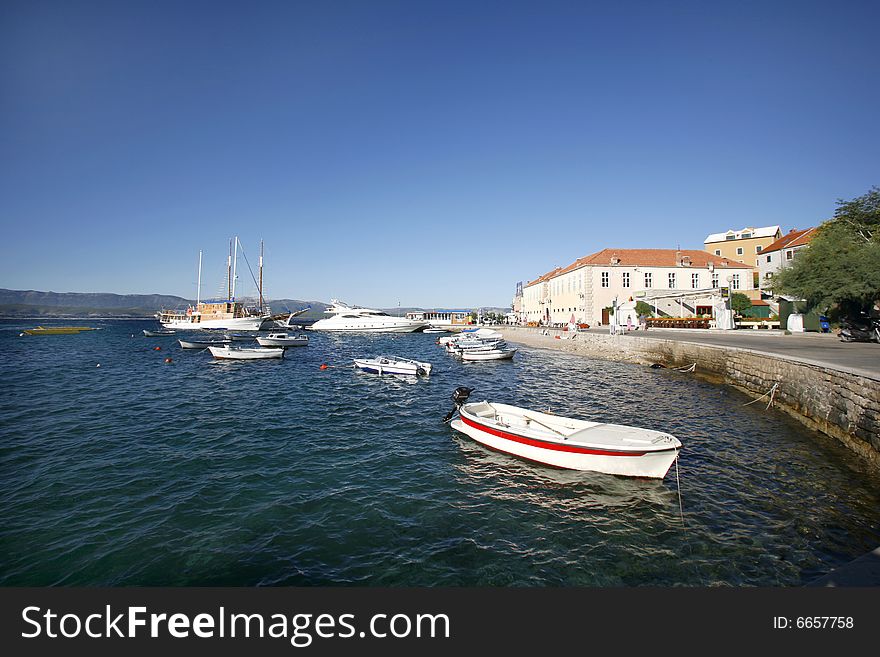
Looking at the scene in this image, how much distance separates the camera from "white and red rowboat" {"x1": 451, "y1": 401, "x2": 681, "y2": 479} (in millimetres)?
9719

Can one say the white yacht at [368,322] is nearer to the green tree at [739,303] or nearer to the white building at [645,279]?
the white building at [645,279]

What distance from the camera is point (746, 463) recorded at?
10883 mm

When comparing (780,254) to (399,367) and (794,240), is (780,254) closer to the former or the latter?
(794,240)

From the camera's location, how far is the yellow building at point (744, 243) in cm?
6906

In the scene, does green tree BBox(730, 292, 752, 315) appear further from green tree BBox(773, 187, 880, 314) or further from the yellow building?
the yellow building

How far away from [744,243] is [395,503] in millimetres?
86990

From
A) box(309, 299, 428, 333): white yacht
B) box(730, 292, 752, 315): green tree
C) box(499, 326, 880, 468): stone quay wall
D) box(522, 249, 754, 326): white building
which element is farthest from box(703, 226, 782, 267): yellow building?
box(309, 299, 428, 333): white yacht

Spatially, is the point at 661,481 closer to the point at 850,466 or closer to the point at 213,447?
the point at 850,466

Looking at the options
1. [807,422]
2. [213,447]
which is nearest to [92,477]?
[213,447]

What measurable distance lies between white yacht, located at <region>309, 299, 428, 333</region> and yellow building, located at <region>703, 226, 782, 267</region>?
57.5 m

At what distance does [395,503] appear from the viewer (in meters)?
9.01

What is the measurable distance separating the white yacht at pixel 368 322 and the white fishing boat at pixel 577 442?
6764 centimetres

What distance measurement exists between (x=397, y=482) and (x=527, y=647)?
6634 millimetres

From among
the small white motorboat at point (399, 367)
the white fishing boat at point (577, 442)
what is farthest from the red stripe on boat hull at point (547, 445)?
the small white motorboat at point (399, 367)
